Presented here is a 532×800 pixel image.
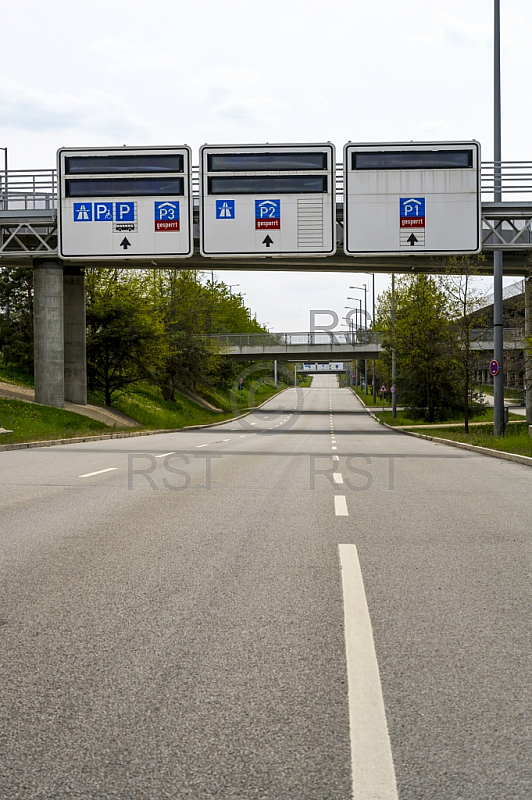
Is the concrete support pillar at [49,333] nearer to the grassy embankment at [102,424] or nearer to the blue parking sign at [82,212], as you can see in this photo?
the grassy embankment at [102,424]

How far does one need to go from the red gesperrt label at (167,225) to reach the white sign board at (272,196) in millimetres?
919

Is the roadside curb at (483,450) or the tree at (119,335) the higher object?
the tree at (119,335)

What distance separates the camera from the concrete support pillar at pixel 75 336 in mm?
39750

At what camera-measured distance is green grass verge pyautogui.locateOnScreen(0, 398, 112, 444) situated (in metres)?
30.1

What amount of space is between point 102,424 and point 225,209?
1319cm

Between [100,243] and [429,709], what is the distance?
25099 millimetres

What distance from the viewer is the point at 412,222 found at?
2611cm

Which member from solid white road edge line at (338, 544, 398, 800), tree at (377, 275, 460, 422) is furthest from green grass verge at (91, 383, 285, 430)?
solid white road edge line at (338, 544, 398, 800)

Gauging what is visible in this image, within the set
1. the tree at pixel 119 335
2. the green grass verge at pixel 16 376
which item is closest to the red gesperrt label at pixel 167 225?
the tree at pixel 119 335

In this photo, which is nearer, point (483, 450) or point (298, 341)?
point (483, 450)

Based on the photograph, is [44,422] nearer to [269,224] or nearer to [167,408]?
[269,224]

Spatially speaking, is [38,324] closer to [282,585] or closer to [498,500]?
[498,500]

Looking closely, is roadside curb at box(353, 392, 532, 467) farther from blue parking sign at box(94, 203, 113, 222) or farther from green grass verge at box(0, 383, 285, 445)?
blue parking sign at box(94, 203, 113, 222)

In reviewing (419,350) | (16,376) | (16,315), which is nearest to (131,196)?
(16,376)
